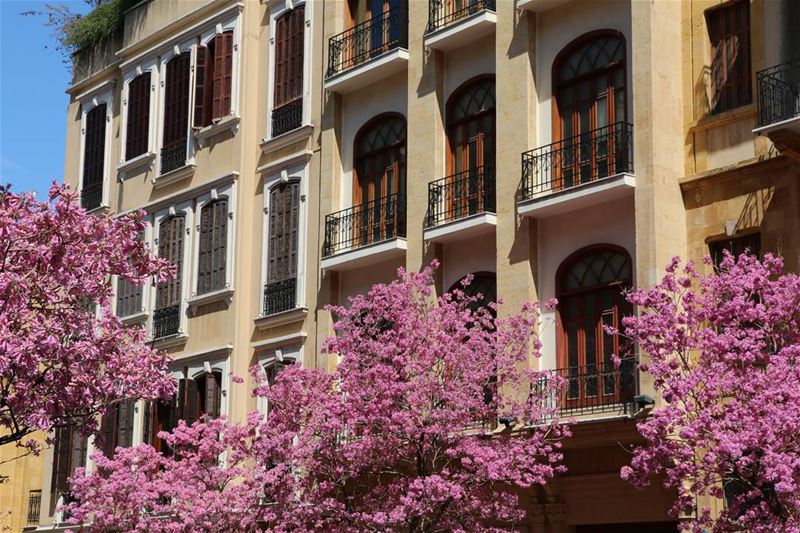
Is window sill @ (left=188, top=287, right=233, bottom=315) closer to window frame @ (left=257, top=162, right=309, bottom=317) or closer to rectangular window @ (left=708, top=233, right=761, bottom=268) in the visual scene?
window frame @ (left=257, top=162, right=309, bottom=317)

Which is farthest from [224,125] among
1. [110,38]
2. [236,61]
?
[110,38]

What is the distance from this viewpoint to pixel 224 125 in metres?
32.5

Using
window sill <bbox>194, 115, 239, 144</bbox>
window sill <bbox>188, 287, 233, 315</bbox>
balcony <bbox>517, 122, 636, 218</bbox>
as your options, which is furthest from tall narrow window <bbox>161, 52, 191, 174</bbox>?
balcony <bbox>517, 122, 636, 218</bbox>

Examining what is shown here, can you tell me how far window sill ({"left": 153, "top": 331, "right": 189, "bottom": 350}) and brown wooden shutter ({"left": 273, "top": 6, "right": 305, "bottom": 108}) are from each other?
18.1 ft

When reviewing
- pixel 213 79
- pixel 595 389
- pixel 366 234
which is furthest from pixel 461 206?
pixel 213 79

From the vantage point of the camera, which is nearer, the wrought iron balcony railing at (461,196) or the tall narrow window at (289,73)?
the wrought iron balcony railing at (461,196)

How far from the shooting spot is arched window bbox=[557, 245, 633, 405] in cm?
2309

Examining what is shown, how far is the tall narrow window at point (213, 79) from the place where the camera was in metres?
32.8

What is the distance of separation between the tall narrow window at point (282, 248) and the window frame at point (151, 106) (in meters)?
5.28

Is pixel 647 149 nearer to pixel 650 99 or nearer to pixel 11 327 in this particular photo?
pixel 650 99

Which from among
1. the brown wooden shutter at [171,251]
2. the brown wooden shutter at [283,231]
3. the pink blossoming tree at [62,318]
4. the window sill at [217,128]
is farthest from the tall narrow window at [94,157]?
the pink blossoming tree at [62,318]

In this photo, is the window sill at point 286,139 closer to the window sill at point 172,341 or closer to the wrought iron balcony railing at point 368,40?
the wrought iron balcony railing at point 368,40

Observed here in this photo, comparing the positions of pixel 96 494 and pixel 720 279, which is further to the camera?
pixel 96 494

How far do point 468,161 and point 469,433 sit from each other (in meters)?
6.05
